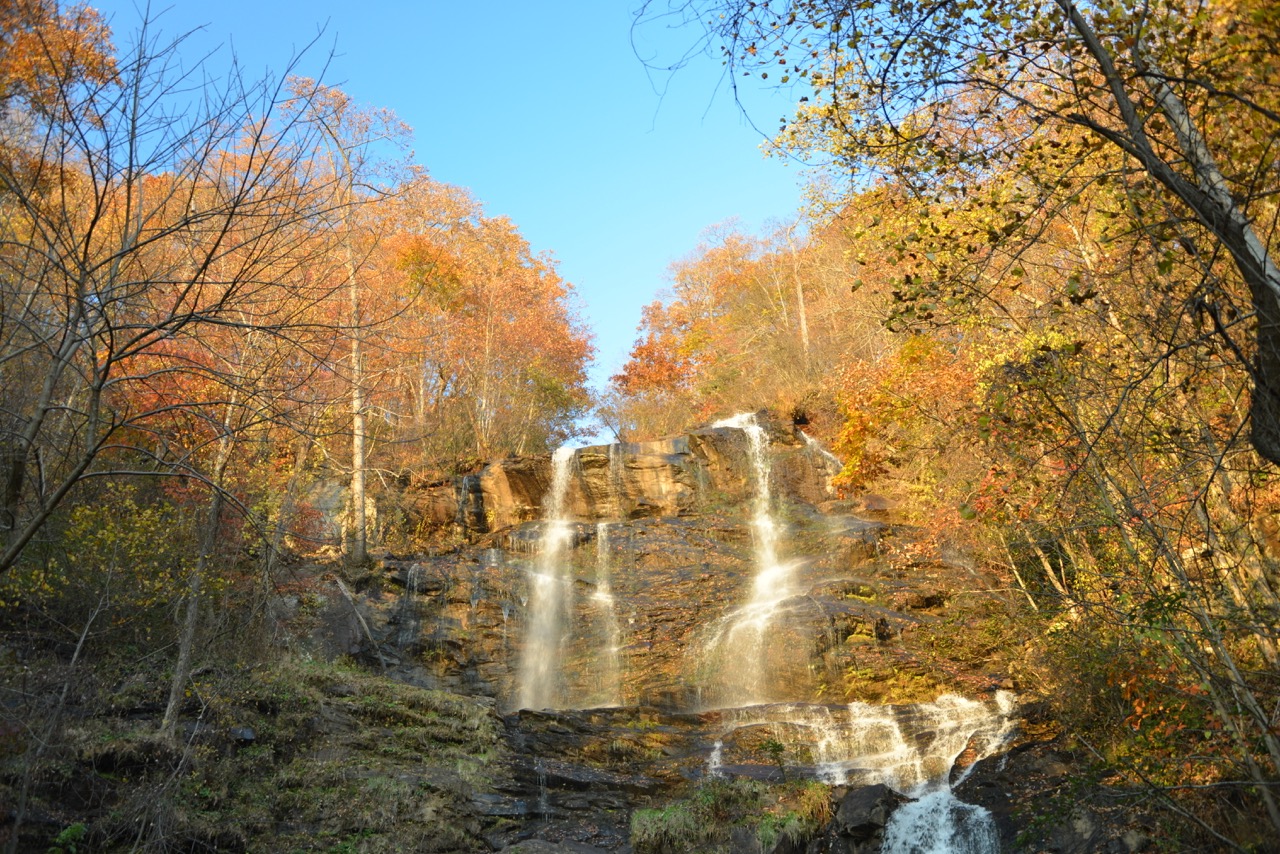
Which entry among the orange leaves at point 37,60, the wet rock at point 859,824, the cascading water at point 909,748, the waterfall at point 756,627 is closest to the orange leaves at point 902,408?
the waterfall at point 756,627

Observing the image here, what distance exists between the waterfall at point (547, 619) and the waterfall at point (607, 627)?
669 millimetres

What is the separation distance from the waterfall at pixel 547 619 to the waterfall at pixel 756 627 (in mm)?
3322

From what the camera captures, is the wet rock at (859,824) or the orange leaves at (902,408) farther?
the orange leaves at (902,408)

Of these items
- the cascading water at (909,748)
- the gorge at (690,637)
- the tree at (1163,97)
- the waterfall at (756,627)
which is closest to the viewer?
the tree at (1163,97)

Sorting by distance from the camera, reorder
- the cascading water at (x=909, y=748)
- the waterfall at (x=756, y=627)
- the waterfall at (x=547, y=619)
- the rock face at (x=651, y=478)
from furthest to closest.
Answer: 1. the rock face at (x=651, y=478)
2. the waterfall at (x=547, y=619)
3. the waterfall at (x=756, y=627)
4. the cascading water at (x=909, y=748)

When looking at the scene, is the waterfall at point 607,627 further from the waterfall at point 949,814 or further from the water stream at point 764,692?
the waterfall at point 949,814

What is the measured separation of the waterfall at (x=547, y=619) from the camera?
15328mm

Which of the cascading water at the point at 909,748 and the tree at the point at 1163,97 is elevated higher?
the tree at the point at 1163,97

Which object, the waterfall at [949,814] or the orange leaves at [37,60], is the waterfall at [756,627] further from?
the orange leaves at [37,60]

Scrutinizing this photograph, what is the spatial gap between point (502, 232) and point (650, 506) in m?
18.0

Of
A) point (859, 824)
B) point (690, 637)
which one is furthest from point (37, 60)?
point (690, 637)

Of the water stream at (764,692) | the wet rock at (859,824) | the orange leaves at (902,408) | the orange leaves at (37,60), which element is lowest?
the wet rock at (859,824)

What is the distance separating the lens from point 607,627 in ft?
52.7

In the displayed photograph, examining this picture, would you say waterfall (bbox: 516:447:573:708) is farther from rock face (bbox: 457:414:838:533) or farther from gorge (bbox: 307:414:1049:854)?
rock face (bbox: 457:414:838:533)
